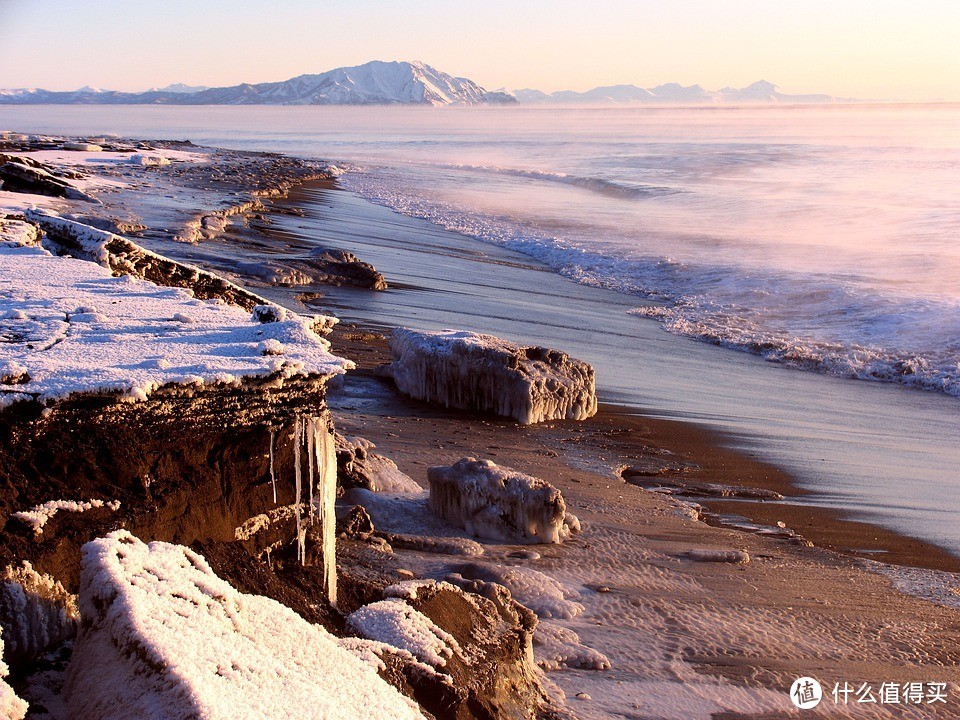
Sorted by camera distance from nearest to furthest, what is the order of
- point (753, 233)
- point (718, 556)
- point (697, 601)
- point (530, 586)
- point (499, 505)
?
point (530, 586) → point (697, 601) → point (499, 505) → point (718, 556) → point (753, 233)

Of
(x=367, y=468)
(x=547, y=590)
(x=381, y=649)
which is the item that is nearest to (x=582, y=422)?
(x=367, y=468)

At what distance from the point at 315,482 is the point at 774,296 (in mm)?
12120

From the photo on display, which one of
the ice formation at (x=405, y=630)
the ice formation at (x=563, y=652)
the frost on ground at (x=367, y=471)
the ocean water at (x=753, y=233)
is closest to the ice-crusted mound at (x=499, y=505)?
the frost on ground at (x=367, y=471)

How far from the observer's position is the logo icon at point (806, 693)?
149 inches

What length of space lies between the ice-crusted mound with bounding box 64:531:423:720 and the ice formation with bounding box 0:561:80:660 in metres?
0.15

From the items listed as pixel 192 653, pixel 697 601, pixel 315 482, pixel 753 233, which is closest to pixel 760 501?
pixel 697 601

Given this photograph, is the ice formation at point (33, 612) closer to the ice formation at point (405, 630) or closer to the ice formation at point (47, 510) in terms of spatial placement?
the ice formation at point (47, 510)

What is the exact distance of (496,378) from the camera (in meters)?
7.30

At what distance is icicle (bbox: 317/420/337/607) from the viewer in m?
3.58

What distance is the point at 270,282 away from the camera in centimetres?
1159

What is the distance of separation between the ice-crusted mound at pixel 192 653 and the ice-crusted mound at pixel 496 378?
4529 mm

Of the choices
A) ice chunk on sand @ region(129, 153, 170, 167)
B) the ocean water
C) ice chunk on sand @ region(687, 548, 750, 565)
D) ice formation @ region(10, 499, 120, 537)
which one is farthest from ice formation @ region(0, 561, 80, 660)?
ice chunk on sand @ region(129, 153, 170, 167)

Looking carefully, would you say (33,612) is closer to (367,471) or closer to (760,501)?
(367,471)

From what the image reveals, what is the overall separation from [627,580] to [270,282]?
7.97 meters
